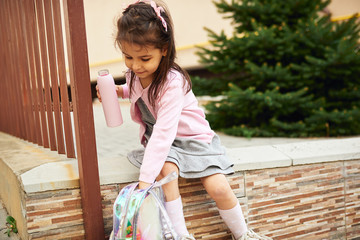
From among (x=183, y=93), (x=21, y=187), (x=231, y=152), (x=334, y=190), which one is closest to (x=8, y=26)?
(x=21, y=187)

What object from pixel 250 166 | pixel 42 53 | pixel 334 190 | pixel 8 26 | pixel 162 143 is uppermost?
pixel 8 26

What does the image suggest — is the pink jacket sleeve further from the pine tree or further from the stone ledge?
the pine tree

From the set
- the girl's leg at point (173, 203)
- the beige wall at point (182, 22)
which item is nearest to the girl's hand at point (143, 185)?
the girl's leg at point (173, 203)

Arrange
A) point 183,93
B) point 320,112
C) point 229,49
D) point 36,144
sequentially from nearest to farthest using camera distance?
point 183,93, point 36,144, point 320,112, point 229,49

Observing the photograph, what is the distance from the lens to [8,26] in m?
2.89

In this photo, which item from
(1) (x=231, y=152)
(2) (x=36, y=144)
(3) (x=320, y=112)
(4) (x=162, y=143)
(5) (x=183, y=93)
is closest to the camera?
(4) (x=162, y=143)

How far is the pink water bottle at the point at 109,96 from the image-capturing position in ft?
6.32

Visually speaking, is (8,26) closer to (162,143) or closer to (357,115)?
(162,143)

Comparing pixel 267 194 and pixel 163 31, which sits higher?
pixel 163 31

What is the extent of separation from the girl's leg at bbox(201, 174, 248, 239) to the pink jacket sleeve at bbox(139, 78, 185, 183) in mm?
322

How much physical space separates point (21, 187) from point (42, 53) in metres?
0.93

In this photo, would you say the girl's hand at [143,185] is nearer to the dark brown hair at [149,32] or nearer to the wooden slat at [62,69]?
the dark brown hair at [149,32]

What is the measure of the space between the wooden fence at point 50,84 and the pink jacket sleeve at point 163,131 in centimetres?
29

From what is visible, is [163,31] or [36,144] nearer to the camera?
[163,31]
